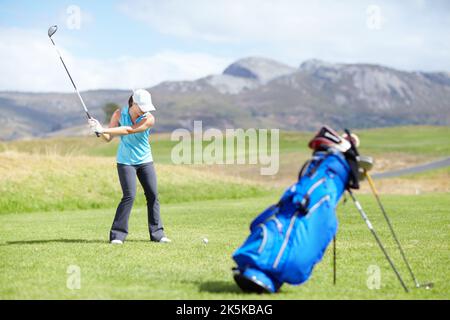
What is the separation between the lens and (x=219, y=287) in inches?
329

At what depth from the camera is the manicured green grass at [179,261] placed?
7980 mm

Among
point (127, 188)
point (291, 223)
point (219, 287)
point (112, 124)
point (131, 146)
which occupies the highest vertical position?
point (112, 124)

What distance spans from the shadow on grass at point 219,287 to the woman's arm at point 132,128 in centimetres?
392

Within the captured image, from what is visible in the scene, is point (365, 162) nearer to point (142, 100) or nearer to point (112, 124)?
point (142, 100)

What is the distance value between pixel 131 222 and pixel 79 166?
11971 millimetres

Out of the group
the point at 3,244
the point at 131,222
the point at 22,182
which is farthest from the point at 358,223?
the point at 22,182

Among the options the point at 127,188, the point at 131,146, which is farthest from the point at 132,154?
the point at 127,188

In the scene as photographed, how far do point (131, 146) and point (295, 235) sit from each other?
5627mm

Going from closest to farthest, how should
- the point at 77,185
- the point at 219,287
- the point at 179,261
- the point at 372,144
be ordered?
the point at 219,287
the point at 179,261
the point at 77,185
the point at 372,144

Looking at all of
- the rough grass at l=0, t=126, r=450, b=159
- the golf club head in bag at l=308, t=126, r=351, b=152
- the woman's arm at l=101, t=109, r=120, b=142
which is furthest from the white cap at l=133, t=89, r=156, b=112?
the rough grass at l=0, t=126, r=450, b=159

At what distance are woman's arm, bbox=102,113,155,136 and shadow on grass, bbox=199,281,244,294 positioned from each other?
12.9ft
